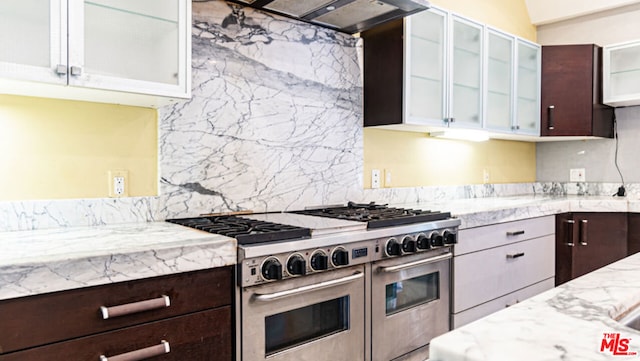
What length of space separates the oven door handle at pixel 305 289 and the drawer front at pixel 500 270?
2.92 ft

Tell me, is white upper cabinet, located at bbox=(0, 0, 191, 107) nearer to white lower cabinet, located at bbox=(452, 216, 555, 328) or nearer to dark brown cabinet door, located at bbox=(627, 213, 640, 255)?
white lower cabinet, located at bbox=(452, 216, 555, 328)

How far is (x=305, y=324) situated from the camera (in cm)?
197

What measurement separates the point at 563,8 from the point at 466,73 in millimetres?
1949

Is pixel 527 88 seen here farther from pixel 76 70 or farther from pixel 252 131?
pixel 76 70

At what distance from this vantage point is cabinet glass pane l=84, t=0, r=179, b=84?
1729 mm

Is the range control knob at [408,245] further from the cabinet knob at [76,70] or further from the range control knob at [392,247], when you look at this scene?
the cabinet knob at [76,70]

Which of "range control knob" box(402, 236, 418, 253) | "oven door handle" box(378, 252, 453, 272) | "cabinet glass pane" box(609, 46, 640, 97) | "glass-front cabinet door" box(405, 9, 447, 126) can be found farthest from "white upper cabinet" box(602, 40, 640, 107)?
"range control knob" box(402, 236, 418, 253)

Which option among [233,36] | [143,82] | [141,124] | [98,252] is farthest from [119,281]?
[233,36]

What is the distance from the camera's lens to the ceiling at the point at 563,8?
4.18 meters

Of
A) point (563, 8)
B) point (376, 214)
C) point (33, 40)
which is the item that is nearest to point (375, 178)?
point (376, 214)

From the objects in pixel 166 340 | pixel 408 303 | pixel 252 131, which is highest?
pixel 252 131

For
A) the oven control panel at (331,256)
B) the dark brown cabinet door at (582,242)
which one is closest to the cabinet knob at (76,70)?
the oven control panel at (331,256)

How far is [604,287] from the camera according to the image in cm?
105

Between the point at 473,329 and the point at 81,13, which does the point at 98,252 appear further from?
the point at 473,329
